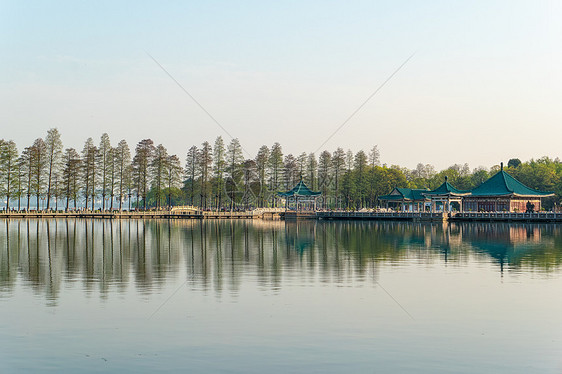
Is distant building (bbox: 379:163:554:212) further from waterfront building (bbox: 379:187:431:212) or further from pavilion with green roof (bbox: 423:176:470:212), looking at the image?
waterfront building (bbox: 379:187:431:212)

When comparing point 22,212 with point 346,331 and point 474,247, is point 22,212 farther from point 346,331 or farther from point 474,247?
point 346,331

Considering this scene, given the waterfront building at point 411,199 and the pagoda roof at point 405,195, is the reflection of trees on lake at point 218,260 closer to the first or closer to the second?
the waterfront building at point 411,199

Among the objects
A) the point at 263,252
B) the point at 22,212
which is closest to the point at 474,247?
the point at 263,252

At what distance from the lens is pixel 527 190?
10519 cm

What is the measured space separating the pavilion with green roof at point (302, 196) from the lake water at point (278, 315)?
85032 millimetres

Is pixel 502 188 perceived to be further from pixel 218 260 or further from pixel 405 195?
pixel 218 260

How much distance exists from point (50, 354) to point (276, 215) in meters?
106

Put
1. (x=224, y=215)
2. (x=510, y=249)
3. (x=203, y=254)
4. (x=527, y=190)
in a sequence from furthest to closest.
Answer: (x=224, y=215), (x=527, y=190), (x=510, y=249), (x=203, y=254)

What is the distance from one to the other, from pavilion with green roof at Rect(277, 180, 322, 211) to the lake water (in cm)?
8503

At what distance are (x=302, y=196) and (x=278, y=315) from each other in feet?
336

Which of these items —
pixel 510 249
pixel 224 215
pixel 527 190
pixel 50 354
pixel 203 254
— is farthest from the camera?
pixel 224 215

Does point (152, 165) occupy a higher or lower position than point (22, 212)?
higher

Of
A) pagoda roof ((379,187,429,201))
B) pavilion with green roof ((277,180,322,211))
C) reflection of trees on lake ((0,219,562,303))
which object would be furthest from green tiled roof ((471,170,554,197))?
reflection of trees on lake ((0,219,562,303))

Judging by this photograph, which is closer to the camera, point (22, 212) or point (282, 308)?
point (282, 308)
